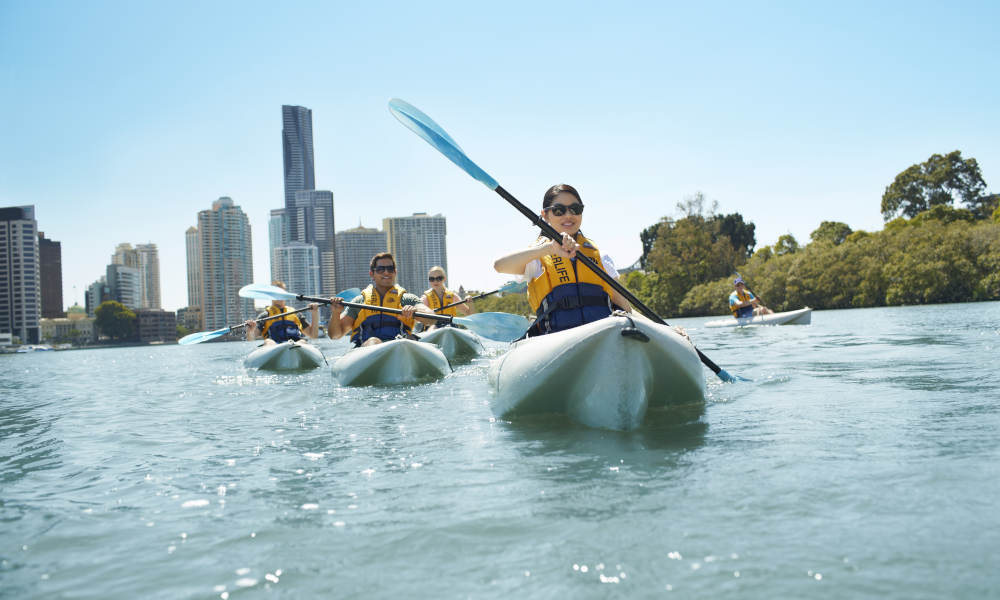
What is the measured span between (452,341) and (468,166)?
20.7ft

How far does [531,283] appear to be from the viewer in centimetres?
526

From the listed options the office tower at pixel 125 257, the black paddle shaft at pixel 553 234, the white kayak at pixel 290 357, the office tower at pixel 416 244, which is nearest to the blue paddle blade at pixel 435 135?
the black paddle shaft at pixel 553 234

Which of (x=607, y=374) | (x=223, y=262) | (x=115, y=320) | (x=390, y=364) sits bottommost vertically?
(x=390, y=364)

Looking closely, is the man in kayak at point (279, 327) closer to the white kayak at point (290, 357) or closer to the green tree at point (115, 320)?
the white kayak at point (290, 357)

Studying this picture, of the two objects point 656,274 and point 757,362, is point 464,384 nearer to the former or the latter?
point 757,362

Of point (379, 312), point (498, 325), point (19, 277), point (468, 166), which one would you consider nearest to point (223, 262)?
point (19, 277)

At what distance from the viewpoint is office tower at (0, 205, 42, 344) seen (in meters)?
83.8

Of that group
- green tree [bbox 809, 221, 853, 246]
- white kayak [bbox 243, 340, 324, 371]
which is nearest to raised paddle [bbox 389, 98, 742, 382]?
white kayak [bbox 243, 340, 324, 371]

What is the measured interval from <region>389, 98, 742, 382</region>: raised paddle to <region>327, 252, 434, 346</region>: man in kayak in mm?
2732

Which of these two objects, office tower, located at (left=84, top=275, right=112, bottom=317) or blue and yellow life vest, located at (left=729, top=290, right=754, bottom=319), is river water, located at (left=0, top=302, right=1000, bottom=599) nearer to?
blue and yellow life vest, located at (left=729, top=290, right=754, bottom=319)

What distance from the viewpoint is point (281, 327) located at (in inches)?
506

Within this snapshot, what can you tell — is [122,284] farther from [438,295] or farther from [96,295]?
[438,295]

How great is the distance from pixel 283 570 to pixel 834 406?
406 centimetres

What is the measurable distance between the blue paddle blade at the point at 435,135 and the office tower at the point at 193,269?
134573 mm
